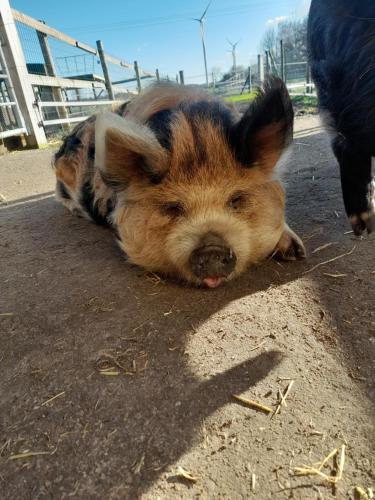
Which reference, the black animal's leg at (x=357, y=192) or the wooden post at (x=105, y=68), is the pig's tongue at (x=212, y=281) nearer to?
the black animal's leg at (x=357, y=192)

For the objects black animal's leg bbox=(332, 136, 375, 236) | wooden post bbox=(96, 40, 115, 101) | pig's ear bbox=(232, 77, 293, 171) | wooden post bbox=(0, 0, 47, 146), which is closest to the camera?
pig's ear bbox=(232, 77, 293, 171)

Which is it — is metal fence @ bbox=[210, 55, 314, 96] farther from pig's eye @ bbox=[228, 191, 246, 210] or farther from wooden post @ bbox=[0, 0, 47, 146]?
pig's eye @ bbox=[228, 191, 246, 210]

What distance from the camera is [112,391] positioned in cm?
152

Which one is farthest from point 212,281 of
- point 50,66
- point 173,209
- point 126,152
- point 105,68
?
point 105,68

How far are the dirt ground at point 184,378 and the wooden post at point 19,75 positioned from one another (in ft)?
23.3

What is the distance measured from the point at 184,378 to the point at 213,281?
0.72 m

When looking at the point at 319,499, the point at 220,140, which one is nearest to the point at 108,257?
the point at 220,140

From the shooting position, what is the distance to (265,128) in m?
1.99

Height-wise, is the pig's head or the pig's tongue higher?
the pig's head

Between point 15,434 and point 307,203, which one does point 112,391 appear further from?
point 307,203

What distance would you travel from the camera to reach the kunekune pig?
1.96 meters

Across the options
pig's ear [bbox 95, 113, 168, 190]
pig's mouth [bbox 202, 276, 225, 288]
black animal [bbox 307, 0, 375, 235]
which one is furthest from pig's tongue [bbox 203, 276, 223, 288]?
black animal [bbox 307, 0, 375, 235]

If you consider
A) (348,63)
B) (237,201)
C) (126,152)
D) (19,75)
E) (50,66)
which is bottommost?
(237,201)

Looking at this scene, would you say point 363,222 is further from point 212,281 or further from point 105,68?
point 105,68
